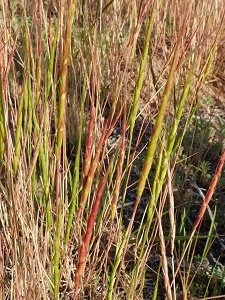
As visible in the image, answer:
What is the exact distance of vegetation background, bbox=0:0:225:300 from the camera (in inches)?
33.4

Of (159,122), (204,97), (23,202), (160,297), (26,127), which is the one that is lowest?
(160,297)

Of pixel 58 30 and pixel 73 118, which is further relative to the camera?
pixel 73 118

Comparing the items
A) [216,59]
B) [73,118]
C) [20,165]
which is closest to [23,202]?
[20,165]

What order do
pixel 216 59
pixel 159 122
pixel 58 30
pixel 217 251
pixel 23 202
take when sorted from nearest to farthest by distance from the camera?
pixel 159 122
pixel 58 30
pixel 23 202
pixel 217 251
pixel 216 59

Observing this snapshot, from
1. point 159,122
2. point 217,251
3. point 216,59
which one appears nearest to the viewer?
point 159,122

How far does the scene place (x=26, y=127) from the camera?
1059 mm

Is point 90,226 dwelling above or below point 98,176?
above

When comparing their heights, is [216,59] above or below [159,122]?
below

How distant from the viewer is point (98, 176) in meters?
1.22

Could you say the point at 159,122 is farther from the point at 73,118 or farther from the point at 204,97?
the point at 204,97

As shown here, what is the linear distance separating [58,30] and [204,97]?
5.22 feet

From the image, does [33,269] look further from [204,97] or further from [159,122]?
[204,97]

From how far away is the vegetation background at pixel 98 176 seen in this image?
85cm

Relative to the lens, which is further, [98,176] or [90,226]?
[98,176]
